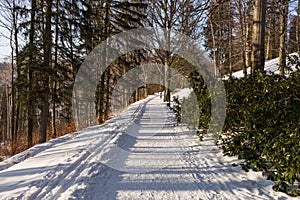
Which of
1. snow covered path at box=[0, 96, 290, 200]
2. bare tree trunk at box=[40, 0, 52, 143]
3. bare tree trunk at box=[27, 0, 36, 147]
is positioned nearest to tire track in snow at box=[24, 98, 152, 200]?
snow covered path at box=[0, 96, 290, 200]

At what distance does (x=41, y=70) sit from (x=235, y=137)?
7.55 meters

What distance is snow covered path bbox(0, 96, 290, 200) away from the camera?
3.12 meters

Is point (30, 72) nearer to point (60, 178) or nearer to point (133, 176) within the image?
point (60, 178)

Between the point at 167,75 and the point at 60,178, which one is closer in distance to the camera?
the point at 60,178

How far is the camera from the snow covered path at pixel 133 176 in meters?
3.12

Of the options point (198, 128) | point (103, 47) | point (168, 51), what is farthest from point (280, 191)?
point (168, 51)

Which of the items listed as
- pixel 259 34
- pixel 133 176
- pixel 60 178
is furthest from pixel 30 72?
pixel 259 34

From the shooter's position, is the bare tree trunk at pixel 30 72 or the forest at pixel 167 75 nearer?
the forest at pixel 167 75

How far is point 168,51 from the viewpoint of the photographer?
672 inches

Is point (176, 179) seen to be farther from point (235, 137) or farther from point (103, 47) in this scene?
point (103, 47)

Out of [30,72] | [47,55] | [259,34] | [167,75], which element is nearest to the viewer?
[259,34]

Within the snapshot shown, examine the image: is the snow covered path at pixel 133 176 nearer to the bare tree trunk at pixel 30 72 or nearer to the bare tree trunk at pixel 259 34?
the bare tree trunk at pixel 259 34

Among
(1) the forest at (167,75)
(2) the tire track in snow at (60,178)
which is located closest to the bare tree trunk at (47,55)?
(1) the forest at (167,75)

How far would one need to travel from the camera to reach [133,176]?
3.83 metres
